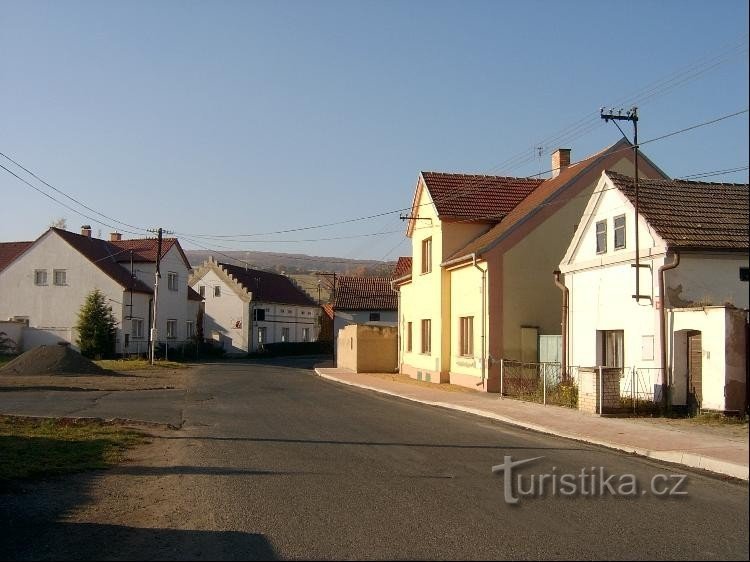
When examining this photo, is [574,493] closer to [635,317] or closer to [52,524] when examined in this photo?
[52,524]

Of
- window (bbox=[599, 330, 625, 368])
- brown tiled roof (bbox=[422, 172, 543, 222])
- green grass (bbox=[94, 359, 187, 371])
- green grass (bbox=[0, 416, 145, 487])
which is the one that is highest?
brown tiled roof (bbox=[422, 172, 543, 222])

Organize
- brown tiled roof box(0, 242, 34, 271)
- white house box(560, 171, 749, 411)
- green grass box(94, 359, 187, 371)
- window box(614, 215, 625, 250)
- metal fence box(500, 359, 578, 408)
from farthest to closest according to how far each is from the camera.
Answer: brown tiled roof box(0, 242, 34, 271) → green grass box(94, 359, 187, 371) → metal fence box(500, 359, 578, 408) → window box(614, 215, 625, 250) → white house box(560, 171, 749, 411)

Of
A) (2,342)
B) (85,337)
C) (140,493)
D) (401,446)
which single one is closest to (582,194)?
(401,446)

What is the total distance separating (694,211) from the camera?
64.5 ft

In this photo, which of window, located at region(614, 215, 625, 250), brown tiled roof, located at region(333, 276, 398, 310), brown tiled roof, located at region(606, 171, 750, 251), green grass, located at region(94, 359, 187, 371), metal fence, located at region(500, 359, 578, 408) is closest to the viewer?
brown tiled roof, located at region(606, 171, 750, 251)

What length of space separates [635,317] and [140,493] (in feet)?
44.0

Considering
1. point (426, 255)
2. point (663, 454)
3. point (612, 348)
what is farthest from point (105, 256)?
point (663, 454)

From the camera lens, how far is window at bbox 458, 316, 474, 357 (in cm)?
2800

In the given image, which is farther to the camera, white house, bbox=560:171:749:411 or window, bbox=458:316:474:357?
window, bbox=458:316:474:357

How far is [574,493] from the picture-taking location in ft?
29.7

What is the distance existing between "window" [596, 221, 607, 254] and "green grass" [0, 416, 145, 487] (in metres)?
12.7

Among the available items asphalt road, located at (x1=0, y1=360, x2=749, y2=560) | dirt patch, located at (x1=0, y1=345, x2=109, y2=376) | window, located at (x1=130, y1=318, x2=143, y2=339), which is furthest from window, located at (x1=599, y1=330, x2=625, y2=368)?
window, located at (x1=130, y1=318, x2=143, y2=339)

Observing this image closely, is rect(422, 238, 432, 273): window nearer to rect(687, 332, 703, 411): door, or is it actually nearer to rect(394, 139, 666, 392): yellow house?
rect(394, 139, 666, 392): yellow house

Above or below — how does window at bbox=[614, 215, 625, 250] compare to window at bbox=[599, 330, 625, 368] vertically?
above
